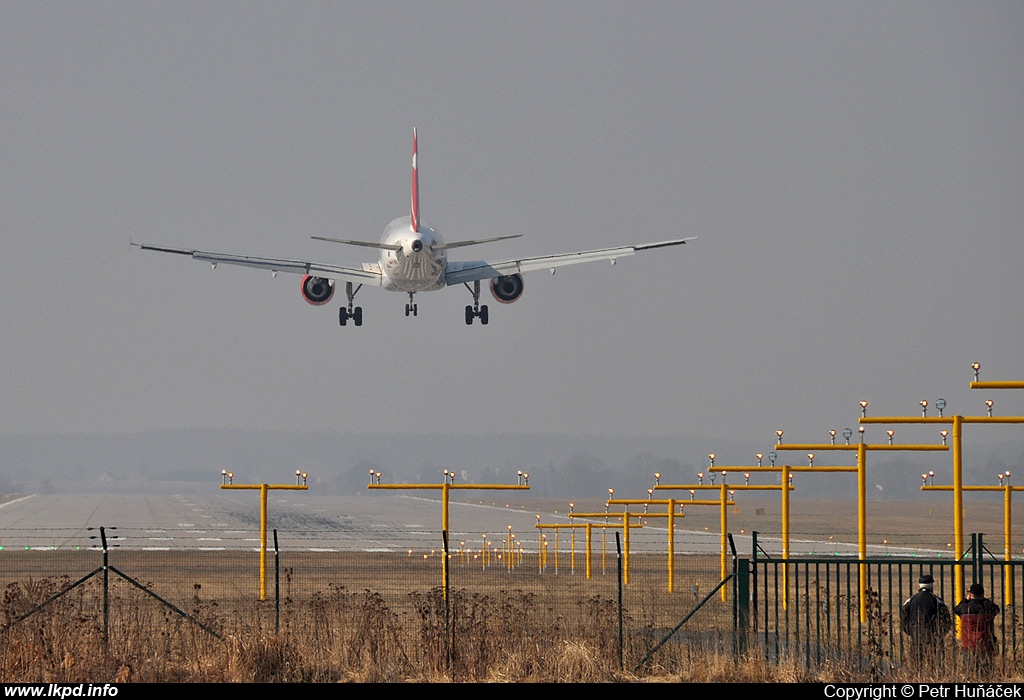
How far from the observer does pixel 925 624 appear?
20.0 meters

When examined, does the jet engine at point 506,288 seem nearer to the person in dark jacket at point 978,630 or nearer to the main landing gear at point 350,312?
the main landing gear at point 350,312

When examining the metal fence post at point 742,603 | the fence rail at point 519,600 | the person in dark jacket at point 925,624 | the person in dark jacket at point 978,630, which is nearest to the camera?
the person in dark jacket at point 978,630

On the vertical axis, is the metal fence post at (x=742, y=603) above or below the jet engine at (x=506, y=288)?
below

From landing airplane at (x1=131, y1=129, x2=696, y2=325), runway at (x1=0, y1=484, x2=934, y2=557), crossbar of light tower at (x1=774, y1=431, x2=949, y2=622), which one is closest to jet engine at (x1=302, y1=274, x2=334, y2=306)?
landing airplane at (x1=131, y1=129, x2=696, y2=325)

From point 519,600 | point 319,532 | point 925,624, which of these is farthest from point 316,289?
point 925,624

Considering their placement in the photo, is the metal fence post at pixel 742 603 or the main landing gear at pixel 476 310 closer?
the metal fence post at pixel 742 603

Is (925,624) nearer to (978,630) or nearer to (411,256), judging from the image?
(978,630)

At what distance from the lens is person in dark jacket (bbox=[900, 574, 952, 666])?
19719 millimetres

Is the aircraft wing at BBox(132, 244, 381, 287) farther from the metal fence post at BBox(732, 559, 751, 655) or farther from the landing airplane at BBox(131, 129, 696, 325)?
the metal fence post at BBox(732, 559, 751, 655)

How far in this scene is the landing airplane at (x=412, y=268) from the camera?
168 ft

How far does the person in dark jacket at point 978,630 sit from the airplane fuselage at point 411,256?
1305 inches

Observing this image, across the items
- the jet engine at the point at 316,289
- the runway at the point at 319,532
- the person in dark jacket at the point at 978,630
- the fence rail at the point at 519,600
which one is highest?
the jet engine at the point at 316,289

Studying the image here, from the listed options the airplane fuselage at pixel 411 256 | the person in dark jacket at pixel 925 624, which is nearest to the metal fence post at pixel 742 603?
the person in dark jacket at pixel 925 624

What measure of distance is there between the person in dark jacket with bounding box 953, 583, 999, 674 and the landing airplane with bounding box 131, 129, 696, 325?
2864 cm
